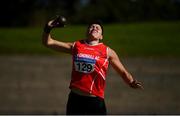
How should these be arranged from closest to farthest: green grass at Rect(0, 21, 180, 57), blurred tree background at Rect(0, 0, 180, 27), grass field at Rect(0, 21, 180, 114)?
grass field at Rect(0, 21, 180, 114)
green grass at Rect(0, 21, 180, 57)
blurred tree background at Rect(0, 0, 180, 27)

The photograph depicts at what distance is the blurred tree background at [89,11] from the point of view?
3844 centimetres

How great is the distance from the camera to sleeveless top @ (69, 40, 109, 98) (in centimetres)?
685

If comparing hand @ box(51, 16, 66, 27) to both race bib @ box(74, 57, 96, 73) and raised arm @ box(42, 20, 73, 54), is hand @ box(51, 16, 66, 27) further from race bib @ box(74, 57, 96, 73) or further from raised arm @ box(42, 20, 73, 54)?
race bib @ box(74, 57, 96, 73)

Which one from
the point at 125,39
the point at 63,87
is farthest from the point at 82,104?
the point at 125,39

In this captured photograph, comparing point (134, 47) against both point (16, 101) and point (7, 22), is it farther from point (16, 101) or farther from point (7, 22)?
point (7, 22)

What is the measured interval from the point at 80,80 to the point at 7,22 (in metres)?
34.6

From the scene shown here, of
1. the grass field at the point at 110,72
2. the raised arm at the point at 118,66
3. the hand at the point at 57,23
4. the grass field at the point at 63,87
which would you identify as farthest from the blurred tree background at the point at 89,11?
the hand at the point at 57,23

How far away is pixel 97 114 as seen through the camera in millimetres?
7062

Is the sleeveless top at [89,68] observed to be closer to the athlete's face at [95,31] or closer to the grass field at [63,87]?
the athlete's face at [95,31]

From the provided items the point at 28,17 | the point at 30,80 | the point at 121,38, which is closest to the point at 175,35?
the point at 121,38

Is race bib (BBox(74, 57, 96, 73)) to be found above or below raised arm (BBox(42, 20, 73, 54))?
below

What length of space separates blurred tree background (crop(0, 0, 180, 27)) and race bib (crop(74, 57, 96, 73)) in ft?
101

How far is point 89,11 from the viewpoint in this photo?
42.9m

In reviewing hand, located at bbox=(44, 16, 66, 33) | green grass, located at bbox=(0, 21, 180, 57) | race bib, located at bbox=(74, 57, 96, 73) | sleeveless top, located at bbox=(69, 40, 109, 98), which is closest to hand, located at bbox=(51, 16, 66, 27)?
hand, located at bbox=(44, 16, 66, 33)
